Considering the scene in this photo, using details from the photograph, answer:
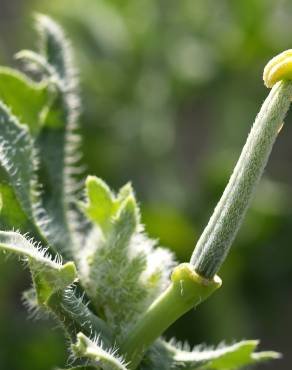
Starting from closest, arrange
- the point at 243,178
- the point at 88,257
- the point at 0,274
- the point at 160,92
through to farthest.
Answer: the point at 243,178 < the point at 88,257 < the point at 0,274 < the point at 160,92

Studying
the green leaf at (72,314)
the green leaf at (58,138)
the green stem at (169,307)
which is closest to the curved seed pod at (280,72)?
the green stem at (169,307)

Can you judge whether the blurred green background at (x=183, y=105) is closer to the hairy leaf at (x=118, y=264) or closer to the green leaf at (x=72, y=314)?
the hairy leaf at (x=118, y=264)

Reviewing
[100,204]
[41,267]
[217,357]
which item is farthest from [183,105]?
[41,267]

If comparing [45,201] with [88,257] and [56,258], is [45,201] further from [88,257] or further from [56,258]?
[56,258]

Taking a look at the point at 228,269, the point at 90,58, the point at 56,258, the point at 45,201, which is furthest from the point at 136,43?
the point at 56,258

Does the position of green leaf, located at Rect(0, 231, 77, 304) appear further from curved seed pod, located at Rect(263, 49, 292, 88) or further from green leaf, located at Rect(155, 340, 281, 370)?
curved seed pod, located at Rect(263, 49, 292, 88)

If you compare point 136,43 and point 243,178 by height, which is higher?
point 136,43
